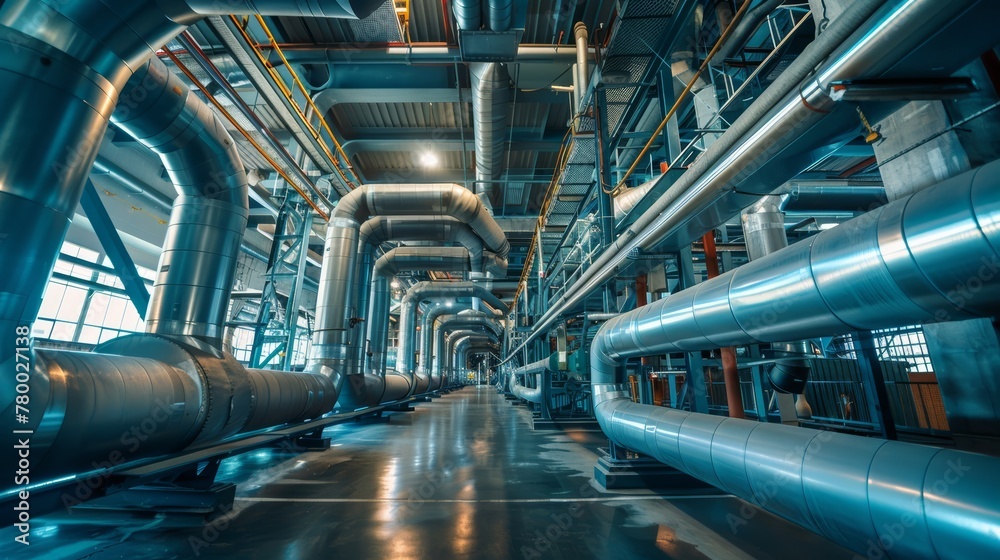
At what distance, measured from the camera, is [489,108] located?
18.1 ft

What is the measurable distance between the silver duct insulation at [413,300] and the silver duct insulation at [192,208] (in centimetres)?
934

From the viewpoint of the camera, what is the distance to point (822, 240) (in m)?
1.45

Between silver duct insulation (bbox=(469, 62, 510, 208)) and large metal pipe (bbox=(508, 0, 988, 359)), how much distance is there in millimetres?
3475

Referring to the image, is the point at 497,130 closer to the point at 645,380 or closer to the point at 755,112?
the point at 645,380

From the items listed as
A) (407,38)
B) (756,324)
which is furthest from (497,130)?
(756,324)

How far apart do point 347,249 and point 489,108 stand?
3.17 m

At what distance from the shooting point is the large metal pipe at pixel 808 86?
119 cm

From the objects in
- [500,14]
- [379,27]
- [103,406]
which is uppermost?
[379,27]

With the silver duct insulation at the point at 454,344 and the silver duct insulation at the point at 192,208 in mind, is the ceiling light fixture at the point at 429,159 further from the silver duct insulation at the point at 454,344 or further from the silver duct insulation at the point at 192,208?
the silver duct insulation at the point at 454,344

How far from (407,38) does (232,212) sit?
3.40m

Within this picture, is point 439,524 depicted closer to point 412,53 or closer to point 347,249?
point 347,249

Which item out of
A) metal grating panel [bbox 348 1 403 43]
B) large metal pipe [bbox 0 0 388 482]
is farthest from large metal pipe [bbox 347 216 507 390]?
large metal pipe [bbox 0 0 388 482]

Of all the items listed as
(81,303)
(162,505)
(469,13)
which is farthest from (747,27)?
(81,303)

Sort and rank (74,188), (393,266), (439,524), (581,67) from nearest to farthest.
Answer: (74,188), (439,524), (581,67), (393,266)
